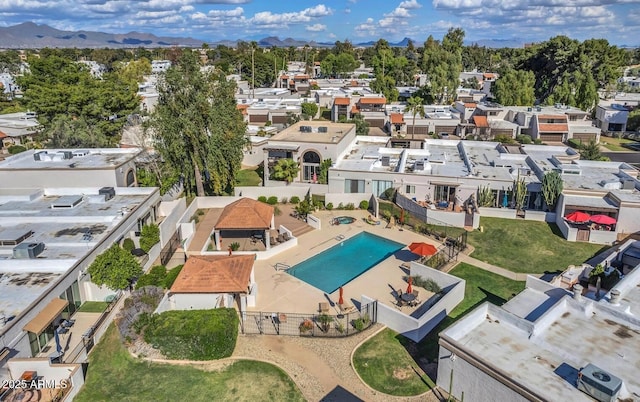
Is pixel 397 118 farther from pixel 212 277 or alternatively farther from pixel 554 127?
pixel 212 277

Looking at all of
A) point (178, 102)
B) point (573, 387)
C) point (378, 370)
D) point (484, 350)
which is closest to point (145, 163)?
point (178, 102)

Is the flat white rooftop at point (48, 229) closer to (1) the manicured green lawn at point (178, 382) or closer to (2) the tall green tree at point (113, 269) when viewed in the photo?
(2) the tall green tree at point (113, 269)

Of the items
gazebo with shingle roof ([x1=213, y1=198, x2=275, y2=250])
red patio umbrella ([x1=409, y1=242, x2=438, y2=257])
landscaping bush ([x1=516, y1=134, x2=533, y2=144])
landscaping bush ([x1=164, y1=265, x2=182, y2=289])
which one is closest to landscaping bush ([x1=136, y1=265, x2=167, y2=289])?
landscaping bush ([x1=164, y1=265, x2=182, y2=289])

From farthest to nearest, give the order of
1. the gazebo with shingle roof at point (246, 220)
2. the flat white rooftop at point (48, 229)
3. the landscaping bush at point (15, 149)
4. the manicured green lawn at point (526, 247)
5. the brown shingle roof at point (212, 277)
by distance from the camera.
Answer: the landscaping bush at point (15, 149) → the gazebo with shingle roof at point (246, 220) → the manicured green lawn at point (526, 247) → the brown shingle roof at point (212, 277) → the flat white rooftop at point (48, 229)

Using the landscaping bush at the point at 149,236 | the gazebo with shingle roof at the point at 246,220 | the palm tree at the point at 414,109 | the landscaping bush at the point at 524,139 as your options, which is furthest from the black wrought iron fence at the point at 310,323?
the landscaping bush at the point at 524,139

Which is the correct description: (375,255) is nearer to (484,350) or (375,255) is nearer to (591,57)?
(484,350)

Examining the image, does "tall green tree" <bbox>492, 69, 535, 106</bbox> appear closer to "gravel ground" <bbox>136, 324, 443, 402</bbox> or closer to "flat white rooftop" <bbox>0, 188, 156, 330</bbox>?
"flat white rooftop" <bbox>0, 188, 156, 330</bbox>
